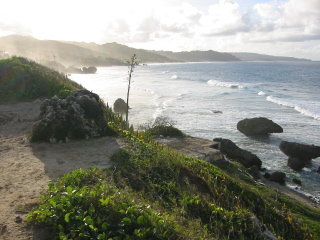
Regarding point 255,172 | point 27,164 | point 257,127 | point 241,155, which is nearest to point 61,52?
point 257,127

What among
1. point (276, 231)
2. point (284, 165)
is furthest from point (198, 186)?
point (284, 165)

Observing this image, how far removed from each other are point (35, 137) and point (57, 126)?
75cm

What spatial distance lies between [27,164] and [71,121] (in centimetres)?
266

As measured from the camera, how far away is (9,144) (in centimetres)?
909

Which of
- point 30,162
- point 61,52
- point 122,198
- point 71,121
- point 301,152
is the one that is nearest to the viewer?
point 122,198

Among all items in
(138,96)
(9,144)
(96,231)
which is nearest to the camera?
(96,231)

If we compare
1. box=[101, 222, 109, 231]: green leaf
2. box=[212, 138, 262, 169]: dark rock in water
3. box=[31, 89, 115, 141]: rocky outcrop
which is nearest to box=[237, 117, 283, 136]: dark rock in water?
box=[212, 138, 262, 169]: dark rock in water

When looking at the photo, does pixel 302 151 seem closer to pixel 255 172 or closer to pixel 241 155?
pixel 241 155

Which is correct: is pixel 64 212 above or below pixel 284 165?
above

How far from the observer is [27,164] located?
736 cm

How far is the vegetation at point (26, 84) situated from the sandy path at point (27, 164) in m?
3.77

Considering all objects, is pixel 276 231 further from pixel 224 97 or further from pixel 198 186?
pixel 224 97

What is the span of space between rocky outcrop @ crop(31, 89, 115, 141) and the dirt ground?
0.36 meters

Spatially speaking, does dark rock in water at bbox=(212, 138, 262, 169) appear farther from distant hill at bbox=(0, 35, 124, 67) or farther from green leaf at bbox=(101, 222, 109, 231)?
distant hill at bbox=(0, 35, 124, 67)
